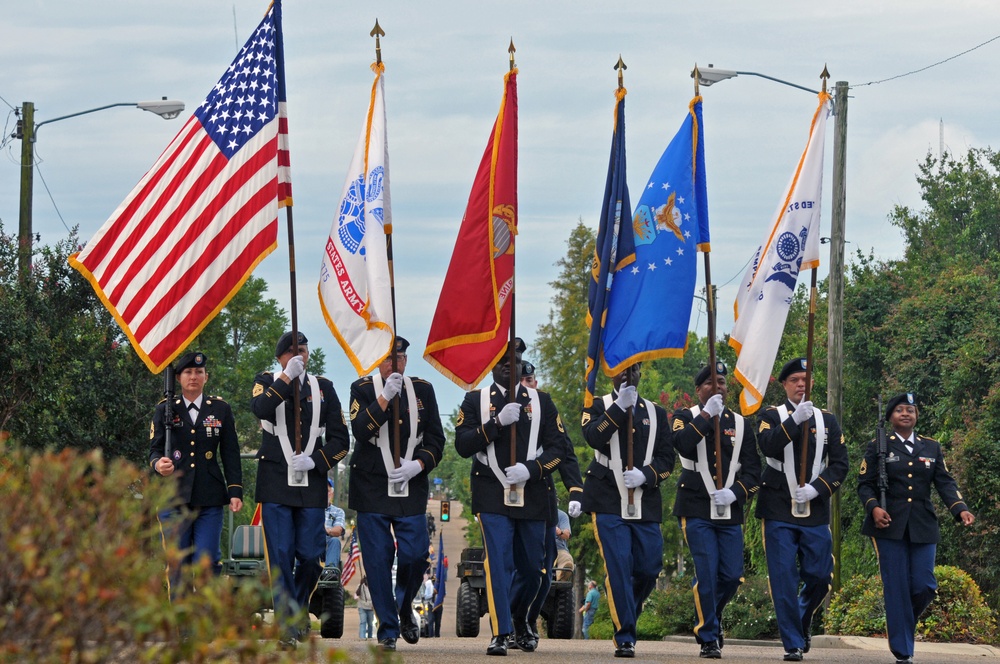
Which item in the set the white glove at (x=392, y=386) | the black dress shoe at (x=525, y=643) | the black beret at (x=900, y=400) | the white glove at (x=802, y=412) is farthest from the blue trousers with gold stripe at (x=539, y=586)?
the black beret at (x=900, y=400)

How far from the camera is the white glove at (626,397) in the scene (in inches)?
468

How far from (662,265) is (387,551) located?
308 centimetres

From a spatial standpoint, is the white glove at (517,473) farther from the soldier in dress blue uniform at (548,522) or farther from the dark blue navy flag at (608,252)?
the dark blue navy flag at (608,252)

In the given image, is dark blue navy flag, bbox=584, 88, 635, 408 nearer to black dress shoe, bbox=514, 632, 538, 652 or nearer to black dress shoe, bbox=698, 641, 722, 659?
black dress shoe, bbox=514, 632, 538, 652

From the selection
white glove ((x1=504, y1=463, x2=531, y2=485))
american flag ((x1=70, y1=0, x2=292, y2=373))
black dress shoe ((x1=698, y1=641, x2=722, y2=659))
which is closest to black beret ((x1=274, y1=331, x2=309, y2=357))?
american flag ((x1=70, y1=0, x2=292, y2=373))

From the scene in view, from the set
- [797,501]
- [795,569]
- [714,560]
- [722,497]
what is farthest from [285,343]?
[795,569]

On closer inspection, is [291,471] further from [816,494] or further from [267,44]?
[816,494]

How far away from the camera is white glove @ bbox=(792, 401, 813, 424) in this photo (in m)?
12.1

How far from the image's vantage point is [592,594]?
36094mm

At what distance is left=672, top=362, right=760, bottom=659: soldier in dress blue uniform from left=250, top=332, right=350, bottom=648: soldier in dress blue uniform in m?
2.83

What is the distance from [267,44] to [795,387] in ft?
16.2

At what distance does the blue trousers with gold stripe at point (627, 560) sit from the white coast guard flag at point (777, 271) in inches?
50.6

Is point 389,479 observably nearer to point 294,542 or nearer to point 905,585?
point 294,542

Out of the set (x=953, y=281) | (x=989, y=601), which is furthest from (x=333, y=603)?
(x=953, y=281)
